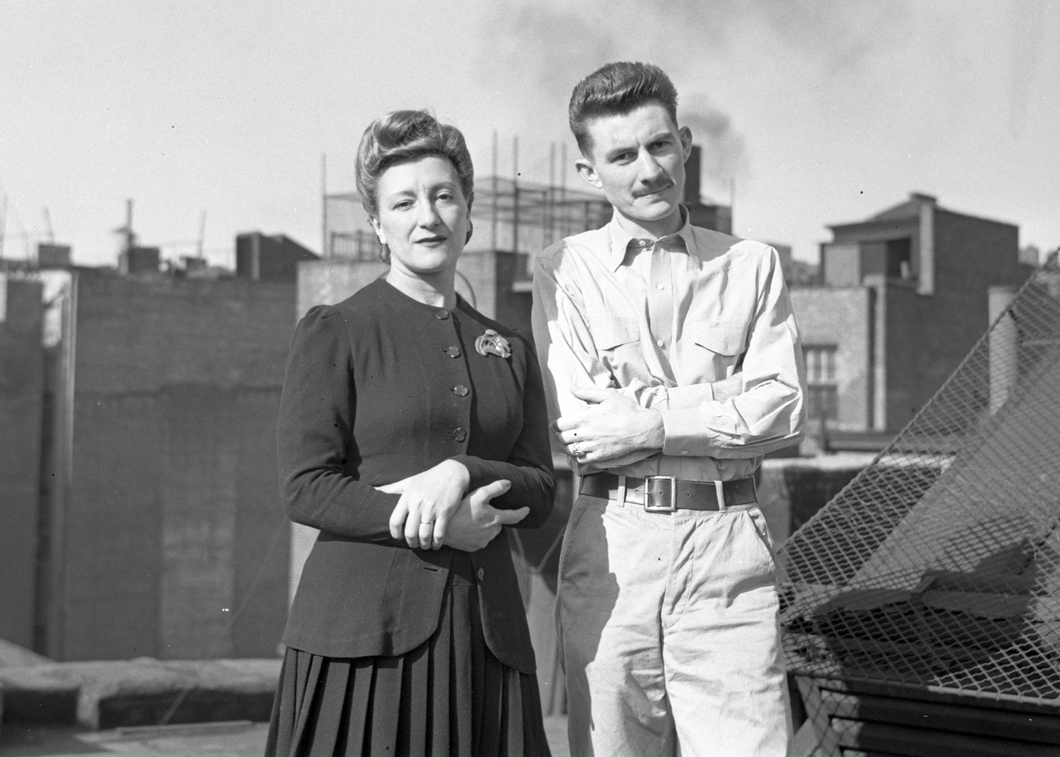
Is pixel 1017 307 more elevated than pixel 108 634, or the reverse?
pixel 1017 307

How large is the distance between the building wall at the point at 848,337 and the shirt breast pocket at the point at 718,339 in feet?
102

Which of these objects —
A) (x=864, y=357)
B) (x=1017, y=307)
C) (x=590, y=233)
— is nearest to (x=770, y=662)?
(x=590, y=233)

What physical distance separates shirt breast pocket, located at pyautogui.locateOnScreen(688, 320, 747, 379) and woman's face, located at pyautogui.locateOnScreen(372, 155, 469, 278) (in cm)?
58

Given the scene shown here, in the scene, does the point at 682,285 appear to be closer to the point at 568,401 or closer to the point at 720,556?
the point at 568,401

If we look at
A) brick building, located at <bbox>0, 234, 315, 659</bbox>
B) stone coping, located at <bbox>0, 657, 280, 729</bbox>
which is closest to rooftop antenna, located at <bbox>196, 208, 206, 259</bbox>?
brick building, located at <bbox>0, 234, 315, 659</bbox>

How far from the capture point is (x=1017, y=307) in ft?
14.8

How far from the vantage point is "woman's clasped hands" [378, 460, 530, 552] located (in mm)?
2281

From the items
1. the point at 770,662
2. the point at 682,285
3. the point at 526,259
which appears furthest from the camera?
the point at 526,259

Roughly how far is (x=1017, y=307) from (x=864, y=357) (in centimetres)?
2982

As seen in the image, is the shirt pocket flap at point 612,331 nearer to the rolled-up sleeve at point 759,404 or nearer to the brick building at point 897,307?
the rolled-up sleeve at point 759,404

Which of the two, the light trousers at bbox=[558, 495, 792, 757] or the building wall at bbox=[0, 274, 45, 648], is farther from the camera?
the building wall at bbox=[0, 274, 45, 648]

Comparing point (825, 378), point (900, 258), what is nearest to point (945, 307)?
point (900, 258)

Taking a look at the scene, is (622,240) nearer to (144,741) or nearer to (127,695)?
(144,741)

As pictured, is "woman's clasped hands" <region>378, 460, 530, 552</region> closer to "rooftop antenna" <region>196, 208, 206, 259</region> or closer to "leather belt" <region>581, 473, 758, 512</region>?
"leather belt" <region>581, 473, 758, 512</region>
